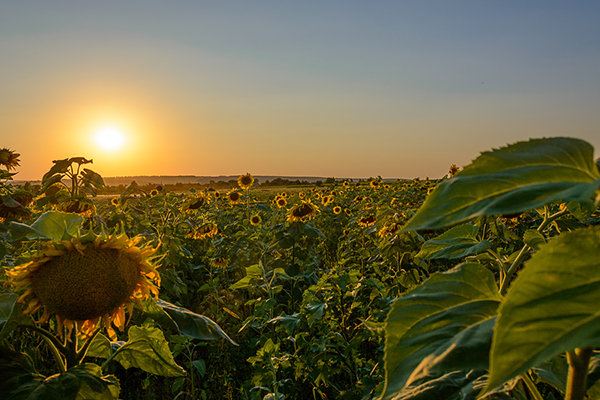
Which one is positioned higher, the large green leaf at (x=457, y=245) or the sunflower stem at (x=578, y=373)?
the large green leaf at (x=457, y=245)

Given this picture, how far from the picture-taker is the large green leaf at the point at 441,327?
494 mm

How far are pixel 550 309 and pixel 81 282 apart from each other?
122 cm

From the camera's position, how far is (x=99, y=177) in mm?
2668

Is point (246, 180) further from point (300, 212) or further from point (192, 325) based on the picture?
point (192, 325)

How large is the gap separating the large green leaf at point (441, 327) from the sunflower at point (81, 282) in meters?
0.99

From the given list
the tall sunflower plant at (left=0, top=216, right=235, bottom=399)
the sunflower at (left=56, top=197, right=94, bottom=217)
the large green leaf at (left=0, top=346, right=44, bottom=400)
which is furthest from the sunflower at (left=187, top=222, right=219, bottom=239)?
the large green leaf at (left=0, top=346, right=44, bottom=400)

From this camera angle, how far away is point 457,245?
1.24 metres

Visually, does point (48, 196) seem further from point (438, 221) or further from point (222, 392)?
point (438, 221)

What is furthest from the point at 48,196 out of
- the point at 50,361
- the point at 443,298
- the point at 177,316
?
the point at 443,298

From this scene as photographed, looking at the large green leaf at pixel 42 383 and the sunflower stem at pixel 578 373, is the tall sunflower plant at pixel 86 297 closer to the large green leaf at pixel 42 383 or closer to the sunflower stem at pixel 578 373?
the large green leaf at pixel 42 383

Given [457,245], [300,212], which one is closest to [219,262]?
[300,212]

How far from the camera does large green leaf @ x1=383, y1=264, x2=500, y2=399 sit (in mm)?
494

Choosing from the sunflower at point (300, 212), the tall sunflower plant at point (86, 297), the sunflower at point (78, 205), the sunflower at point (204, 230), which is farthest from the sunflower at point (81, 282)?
the sunflower at point (204, 230)

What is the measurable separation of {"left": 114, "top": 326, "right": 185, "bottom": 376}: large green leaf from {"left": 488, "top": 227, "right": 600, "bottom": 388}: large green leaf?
117 cm
